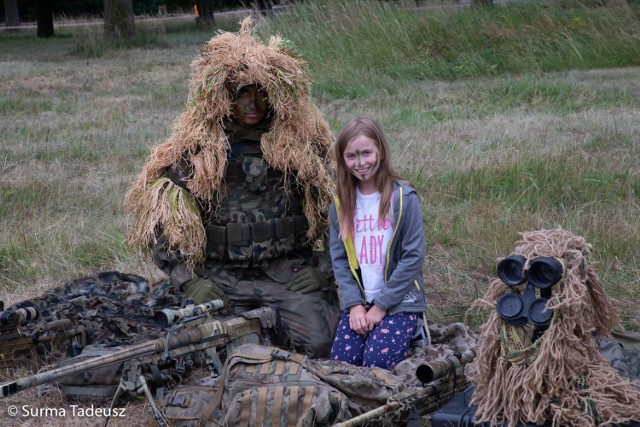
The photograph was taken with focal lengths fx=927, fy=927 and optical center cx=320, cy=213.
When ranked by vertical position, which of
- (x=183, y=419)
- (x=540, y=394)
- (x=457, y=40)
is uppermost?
(x=457, y=40)

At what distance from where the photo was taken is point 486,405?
3473mm

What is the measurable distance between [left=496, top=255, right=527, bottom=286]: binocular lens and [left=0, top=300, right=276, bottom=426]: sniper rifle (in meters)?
1.52

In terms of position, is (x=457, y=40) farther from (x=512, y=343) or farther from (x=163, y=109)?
(x=512, y=343)

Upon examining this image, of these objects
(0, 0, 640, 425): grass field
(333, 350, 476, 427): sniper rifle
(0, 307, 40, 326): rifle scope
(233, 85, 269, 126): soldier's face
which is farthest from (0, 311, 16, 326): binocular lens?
(333, 350, 476, 427): sniper rifle

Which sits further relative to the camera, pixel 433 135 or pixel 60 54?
pixel 60 54

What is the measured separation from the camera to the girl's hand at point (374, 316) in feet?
14.7

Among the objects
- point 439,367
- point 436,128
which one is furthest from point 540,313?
point 436,128

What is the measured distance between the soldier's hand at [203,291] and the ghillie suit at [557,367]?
1.80 metres

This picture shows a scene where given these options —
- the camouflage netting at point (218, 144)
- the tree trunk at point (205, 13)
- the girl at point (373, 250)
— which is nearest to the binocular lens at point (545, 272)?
the girl at point (373, 250)

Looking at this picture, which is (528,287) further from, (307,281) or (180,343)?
(307,281)

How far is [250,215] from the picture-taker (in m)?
5.11

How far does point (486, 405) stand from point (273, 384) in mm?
877

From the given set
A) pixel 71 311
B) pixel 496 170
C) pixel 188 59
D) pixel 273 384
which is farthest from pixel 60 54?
pixel 273 384

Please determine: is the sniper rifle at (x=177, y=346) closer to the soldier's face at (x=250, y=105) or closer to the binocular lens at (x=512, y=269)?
the soldier's face at (x=250, y=105)
